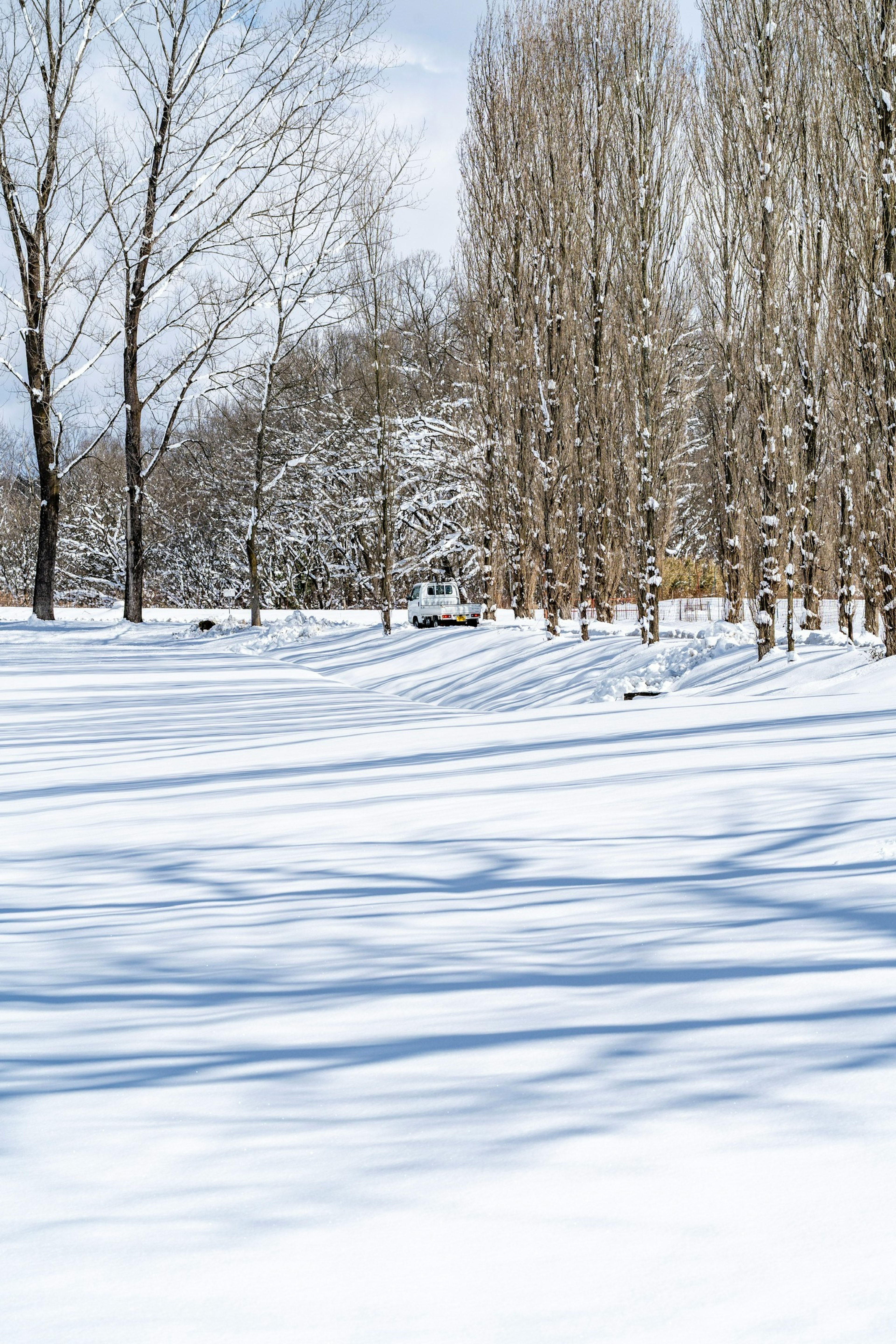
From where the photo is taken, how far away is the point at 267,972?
3914 millimetres

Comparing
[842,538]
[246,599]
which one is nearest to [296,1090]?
[842,538]

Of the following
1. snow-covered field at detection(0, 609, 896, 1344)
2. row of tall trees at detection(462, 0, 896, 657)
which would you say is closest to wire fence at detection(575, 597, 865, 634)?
row of tall trees at detection(462, 0, 896, 657)

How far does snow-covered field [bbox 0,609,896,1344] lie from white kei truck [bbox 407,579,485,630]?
23285mm

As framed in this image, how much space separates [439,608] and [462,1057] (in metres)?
28.1

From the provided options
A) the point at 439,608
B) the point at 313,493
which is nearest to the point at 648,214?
the point at 439,608

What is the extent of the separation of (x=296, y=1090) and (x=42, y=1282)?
35.4 inches

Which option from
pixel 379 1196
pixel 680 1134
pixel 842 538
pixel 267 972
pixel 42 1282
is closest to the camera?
pixel 42 1282

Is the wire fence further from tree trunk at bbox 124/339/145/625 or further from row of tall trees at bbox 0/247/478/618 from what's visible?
tree trunk at bbox 124/339/145/625

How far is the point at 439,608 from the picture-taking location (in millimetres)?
31078

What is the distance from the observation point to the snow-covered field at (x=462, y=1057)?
2.04 metres

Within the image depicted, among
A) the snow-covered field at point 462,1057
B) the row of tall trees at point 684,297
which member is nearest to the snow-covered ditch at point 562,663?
the row of tall trees at point 684,297

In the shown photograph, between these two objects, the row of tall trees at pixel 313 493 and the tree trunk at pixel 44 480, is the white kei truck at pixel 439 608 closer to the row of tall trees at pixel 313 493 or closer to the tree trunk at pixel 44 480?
the row of tall trees at pixel 313 493

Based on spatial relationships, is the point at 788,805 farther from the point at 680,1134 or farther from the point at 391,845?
the point at 680,1134

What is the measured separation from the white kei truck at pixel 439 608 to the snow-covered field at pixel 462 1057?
23285 millimetres
